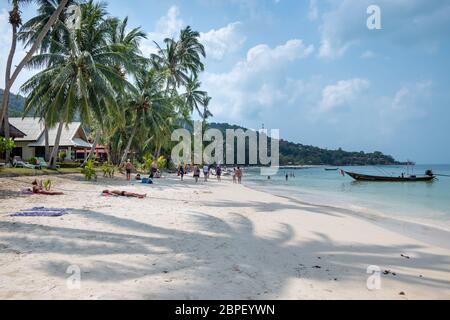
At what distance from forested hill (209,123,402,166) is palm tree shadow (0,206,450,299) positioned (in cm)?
13346

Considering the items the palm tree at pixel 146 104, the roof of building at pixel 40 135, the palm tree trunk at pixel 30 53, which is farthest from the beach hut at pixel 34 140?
the palm tree trunk at pixel 30 53

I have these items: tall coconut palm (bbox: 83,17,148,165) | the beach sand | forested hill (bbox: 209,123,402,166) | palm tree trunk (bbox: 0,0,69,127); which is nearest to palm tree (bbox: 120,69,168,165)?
tall coconut palm (bbox: 83,17,148,165)

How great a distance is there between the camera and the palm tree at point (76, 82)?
703 inches

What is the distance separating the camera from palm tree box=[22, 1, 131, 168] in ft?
58.5

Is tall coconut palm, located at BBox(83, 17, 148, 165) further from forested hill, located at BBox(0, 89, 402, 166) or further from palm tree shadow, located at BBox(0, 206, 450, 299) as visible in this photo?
forested hill, located at BBox(0, 89, 402, 166)

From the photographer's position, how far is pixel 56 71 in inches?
746

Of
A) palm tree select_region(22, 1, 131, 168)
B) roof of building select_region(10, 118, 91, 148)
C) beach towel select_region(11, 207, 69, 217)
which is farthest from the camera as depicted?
roof of building select_region(10, 118, 91, 148)

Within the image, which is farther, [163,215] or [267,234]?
[163,215]

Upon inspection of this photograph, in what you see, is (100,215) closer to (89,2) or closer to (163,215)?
(163,215)

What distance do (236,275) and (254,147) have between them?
352 ft

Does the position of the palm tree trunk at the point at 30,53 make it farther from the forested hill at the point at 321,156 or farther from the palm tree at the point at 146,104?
the forested hill at the point at 321,156

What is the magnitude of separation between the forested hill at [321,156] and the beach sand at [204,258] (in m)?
132
